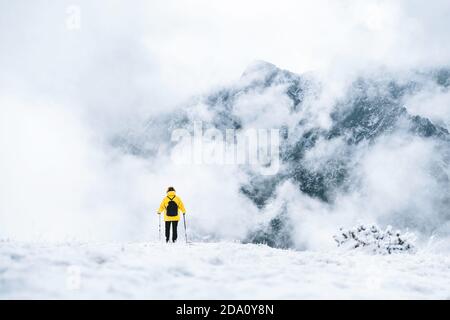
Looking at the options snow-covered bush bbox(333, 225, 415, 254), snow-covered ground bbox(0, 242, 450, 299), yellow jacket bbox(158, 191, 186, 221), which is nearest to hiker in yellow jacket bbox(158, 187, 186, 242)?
yellow jacket bbox(158, 191, 186, 221)

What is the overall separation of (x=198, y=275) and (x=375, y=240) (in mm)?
10225

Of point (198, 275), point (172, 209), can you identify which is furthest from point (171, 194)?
point (198, 275)

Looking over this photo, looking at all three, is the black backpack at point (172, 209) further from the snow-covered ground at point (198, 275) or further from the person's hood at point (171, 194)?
the snow-covered ground at point (198, 275)

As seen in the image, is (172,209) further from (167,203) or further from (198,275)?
(198,275)

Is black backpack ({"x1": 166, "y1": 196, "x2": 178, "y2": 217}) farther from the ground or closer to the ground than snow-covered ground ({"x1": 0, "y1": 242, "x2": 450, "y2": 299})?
farther from the ground

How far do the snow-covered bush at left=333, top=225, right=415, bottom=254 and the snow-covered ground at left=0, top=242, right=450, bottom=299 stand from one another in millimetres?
4122

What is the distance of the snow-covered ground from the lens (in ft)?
24.5

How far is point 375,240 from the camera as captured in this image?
16.6 metres

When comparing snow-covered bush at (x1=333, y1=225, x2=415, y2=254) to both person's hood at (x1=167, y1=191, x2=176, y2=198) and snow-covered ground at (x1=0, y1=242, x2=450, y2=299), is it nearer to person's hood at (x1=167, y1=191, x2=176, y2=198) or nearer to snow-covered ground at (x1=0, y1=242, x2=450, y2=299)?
snow-covered ground at (x1=0, y1=242, x2=450, y2=299)

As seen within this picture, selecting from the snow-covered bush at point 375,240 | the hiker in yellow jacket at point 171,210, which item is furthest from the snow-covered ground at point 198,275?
the snow-covered bush at point 375,240

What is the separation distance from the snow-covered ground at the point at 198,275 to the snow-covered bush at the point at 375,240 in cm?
412

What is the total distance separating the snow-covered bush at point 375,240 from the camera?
1625 cm
